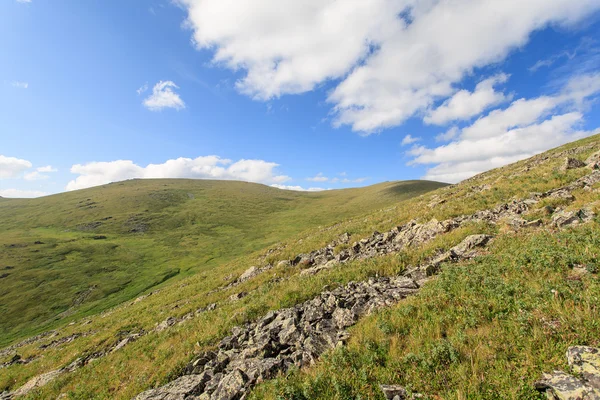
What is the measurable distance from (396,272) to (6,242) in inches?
4875

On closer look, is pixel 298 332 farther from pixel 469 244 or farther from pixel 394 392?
pixel 469 244

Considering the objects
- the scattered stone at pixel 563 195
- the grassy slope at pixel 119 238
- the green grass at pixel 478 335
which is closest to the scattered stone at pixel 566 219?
the green grass at pixel 478 335

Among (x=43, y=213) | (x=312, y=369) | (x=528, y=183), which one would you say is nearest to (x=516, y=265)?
(x=312, y=369)

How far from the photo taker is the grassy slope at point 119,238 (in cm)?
5269

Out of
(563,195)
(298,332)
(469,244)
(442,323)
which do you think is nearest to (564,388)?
(442,323)

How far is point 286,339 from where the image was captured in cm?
965

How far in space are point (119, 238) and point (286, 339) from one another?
109 meters

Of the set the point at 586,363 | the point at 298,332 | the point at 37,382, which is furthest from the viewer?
the point at 37,382

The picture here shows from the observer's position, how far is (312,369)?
7.29 m

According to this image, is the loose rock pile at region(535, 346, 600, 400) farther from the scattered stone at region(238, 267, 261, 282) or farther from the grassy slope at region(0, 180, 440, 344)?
the grassy slope at region(0, 180, 440, 344)

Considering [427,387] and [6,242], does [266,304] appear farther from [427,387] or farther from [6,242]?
[6,242]

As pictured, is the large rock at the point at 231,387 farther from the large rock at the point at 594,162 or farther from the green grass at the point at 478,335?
the large rock at the point at 594,162

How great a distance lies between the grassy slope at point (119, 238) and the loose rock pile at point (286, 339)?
22.9 metres

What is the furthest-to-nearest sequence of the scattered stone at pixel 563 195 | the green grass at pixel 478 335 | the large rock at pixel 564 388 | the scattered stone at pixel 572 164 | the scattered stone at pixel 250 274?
the scattered stone at pixel 250 274 < the scattered stone at pixel 572 164 < the scattered stone at pixel 563 195 < the green grass at pixel 478 335 < the large rock at pixel 564 388
